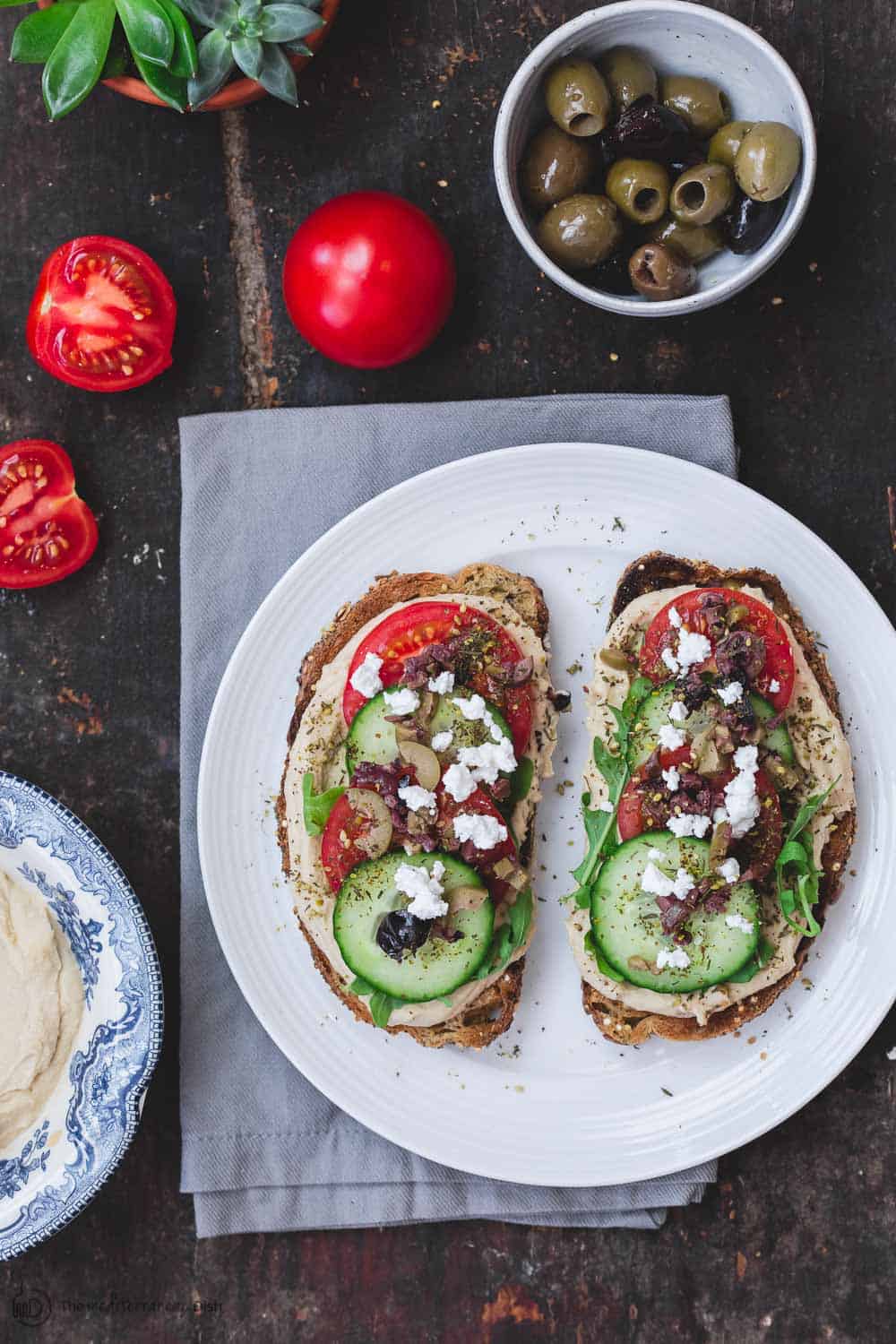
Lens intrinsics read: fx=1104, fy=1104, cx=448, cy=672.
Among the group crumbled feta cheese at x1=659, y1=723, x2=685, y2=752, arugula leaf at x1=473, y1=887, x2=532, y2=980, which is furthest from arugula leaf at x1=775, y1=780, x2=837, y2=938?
arugula leaf at x1=473, y1=887, x2=532, y2=980

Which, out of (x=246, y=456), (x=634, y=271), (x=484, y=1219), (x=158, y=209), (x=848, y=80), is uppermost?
(x=848, y=80)

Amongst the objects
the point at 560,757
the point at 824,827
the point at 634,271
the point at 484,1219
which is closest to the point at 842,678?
the point at 824,827

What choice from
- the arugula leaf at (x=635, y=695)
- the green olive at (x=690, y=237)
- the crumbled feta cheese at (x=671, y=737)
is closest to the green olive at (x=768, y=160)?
the green olive at (x=690, y=237)

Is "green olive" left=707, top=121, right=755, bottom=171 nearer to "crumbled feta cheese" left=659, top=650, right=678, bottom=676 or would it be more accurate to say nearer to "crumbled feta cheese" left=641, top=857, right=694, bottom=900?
"crumbled feta cheese" left=659, top=650, right=678, bottom=676

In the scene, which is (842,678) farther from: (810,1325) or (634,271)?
(810,1325)

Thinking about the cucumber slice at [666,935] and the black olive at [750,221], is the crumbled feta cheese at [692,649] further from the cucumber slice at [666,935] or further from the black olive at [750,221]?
the black olive at [750,221]

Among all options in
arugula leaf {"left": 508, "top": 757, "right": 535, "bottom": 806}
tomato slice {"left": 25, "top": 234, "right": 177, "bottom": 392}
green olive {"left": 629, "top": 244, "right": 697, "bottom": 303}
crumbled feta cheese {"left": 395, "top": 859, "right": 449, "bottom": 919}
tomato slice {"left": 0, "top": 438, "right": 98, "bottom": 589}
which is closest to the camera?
crumbled feta cheese {"left": 395, "top": 859, "right": 449, "bottom": 919}

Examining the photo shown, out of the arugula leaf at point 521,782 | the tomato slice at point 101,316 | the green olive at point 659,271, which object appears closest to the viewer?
the green olive at point 659,271
